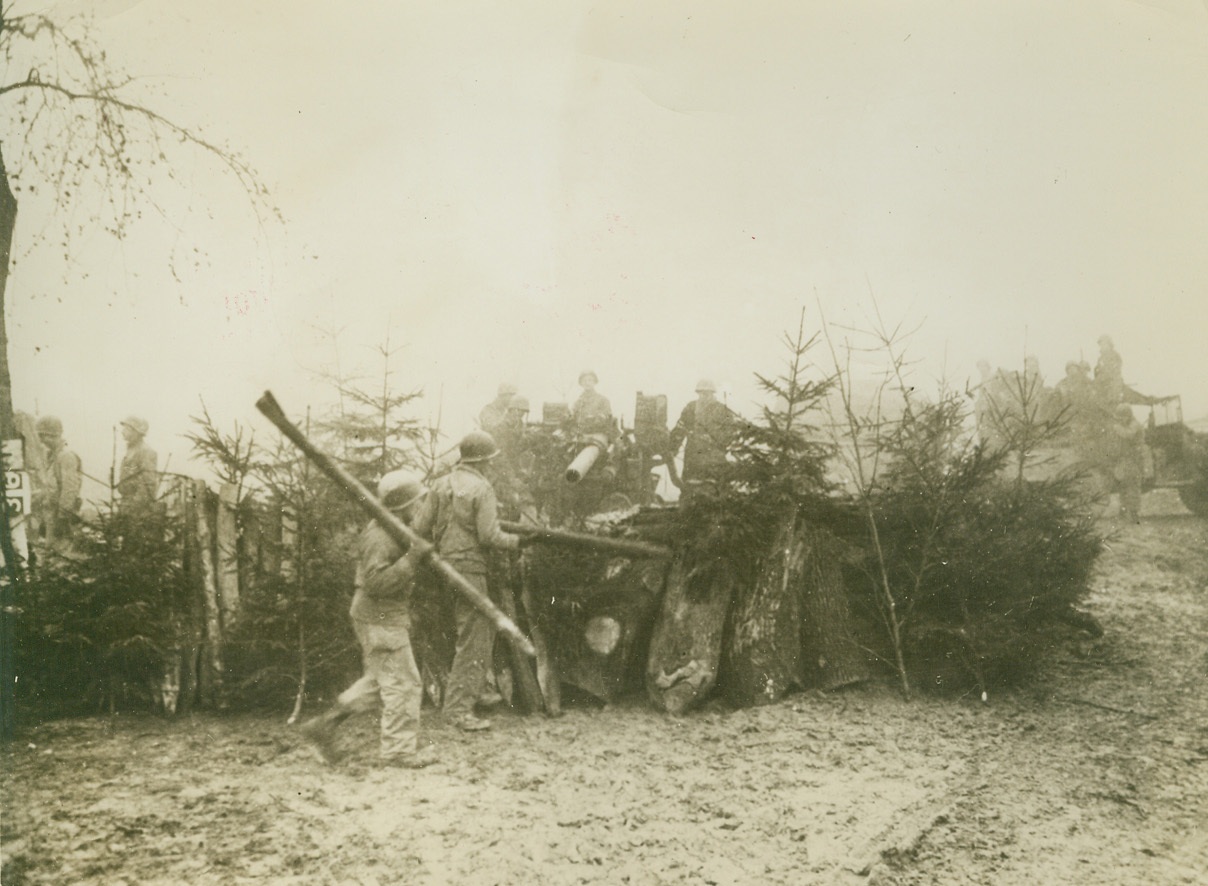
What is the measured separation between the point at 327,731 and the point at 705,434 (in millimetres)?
2967

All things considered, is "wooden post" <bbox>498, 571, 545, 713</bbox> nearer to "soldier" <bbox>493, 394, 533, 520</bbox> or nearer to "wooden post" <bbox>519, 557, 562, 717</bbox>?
"wooden post" <bbox>519, 557, 562, 717</bbox>

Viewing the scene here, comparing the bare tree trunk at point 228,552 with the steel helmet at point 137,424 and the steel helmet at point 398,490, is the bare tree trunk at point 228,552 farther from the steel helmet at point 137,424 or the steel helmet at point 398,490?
the steel helmet at point 398,490

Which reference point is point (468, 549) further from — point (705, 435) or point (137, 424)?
point (137, 424)

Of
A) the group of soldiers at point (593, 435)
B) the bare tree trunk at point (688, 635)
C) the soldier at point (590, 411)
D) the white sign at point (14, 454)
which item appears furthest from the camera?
the bare tree trunk at point (688, 635)

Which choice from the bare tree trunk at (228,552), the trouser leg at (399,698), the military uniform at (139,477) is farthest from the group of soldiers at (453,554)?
the military uniform at (139,477)

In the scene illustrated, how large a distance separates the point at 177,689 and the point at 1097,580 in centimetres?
605

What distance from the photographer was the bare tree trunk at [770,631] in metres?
4.91

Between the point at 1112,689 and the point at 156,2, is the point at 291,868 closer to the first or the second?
the point at 156,2

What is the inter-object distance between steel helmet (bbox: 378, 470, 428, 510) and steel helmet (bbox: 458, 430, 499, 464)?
471 millimetres

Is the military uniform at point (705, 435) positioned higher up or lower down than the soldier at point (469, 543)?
higher up

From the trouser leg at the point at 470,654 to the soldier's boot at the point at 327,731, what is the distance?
2.33 feet

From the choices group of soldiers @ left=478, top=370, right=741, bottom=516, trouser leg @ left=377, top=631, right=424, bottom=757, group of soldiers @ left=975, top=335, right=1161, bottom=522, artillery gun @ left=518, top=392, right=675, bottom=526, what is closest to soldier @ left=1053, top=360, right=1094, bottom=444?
group of soldiers @ left=975, top=335, right=1161, bottom=522

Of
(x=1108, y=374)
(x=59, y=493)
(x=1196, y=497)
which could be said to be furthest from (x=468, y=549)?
(x=1196, y=497)

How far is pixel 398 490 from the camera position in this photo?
14.0 feet
